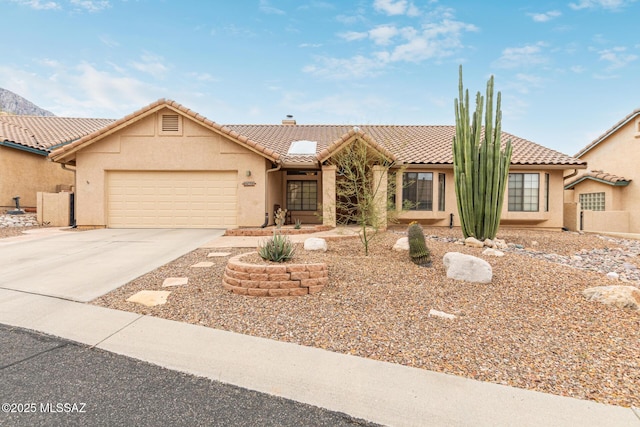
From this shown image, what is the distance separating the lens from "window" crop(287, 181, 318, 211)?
16984 mm

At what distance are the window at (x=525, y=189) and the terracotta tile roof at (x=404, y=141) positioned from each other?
Result: 31.0 inches

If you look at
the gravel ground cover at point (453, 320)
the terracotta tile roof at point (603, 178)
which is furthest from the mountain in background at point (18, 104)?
the terracotta tile roof at point (603, 178)

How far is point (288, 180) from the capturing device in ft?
55.6

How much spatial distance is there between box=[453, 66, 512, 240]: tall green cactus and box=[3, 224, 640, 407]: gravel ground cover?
308cm

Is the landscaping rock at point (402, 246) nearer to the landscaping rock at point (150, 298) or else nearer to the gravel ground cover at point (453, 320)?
the gravel ground cover at point (453, 320)

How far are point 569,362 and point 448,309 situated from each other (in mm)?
1546

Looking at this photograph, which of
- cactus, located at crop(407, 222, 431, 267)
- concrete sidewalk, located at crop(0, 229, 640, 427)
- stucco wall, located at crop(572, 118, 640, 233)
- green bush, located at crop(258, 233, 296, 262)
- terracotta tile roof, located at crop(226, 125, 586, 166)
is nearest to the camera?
concrete sidewalk, located at crop(0, 229, 640, 427)

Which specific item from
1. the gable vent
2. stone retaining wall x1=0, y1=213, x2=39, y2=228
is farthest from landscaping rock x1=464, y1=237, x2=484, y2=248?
stone retaining wall x1=0, y1=213, x2=39, y2=228

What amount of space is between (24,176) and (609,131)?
104 feet

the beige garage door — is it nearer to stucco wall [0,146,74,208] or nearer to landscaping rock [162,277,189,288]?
stucco wall [0,146,74,208]

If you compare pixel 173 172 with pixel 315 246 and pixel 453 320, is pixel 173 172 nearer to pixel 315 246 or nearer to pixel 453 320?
pixel 315 246

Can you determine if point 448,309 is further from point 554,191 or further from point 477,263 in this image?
point 554,191

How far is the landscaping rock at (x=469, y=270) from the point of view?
588 cm

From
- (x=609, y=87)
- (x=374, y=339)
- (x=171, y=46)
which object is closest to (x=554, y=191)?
(x=609, y=87)
